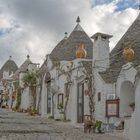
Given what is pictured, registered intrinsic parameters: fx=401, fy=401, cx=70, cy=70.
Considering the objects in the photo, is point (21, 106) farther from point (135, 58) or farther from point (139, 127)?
point (139, 127)

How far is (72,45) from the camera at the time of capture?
106ft

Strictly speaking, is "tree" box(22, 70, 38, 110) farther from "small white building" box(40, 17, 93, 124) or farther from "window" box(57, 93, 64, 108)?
"window" box(57, 93, 64, 108)

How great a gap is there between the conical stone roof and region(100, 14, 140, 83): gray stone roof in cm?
534

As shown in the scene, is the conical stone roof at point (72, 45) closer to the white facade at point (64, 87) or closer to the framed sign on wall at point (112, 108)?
the white facade at point (64, 87)

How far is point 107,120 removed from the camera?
20953 millimetres

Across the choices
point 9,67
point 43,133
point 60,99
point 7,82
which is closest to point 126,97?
point 43,133

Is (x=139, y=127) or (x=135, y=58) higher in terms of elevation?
(x=135, y=58)

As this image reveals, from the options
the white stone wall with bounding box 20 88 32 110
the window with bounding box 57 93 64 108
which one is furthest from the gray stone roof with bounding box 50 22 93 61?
the white stone wall with bounding box 20 88 32 110

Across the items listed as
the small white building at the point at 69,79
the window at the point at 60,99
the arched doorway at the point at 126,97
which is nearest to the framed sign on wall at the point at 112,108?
the arched doorway at the point at 126,97

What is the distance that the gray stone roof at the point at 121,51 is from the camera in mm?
21500

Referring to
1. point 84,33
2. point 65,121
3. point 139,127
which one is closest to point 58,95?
point 65,121

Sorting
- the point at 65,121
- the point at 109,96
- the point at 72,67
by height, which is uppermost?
the point at 72,67

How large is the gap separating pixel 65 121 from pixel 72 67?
3648 millimetres

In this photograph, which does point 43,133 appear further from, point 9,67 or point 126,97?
point 9,67
